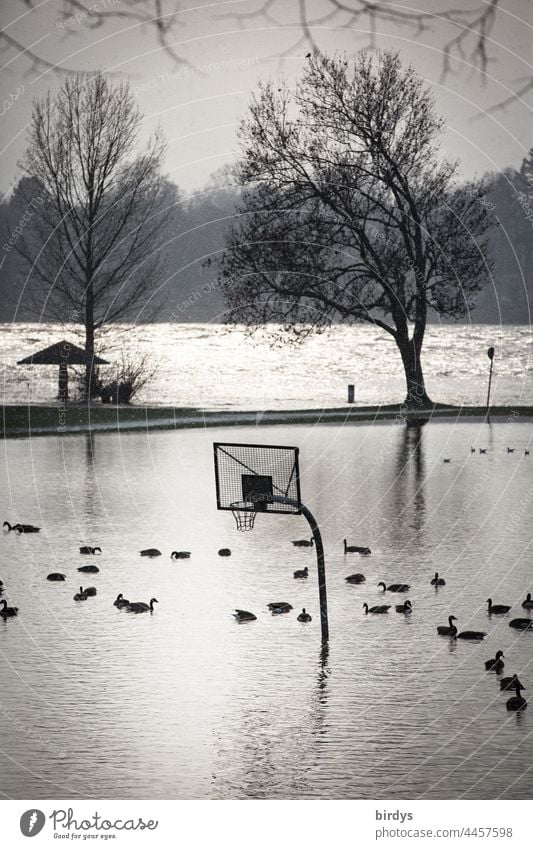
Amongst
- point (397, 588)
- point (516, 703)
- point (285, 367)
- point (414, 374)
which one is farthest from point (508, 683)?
point (285, 367)

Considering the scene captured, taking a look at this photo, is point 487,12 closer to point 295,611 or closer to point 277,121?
point 295,611

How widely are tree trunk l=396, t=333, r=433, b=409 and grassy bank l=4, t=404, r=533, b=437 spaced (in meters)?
0.39

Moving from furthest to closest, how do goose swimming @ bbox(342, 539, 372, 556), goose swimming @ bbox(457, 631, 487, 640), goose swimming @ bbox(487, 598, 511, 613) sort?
goose swimming @ bbox(342, 539, 372, 556) < goose swimming @ bbox(487, 598, 511, 613) < goose swimming @ bbox(457, 631, 487, 640)

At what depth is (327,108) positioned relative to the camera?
39000 millimetres

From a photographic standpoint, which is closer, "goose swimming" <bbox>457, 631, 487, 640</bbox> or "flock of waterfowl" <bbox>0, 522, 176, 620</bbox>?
"goose swimming" <bbox>457, 631, 487, 640</bbox>

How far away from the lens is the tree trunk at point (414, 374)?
44.6 metres

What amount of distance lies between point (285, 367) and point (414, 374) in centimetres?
2709

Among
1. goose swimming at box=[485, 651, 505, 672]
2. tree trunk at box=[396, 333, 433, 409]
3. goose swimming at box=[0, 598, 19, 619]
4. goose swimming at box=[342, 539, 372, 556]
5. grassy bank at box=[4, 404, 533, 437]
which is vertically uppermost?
tree trunk at box=[396, 333, 433, 409]

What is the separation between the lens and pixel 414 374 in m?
46.1

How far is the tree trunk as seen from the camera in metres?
44.6

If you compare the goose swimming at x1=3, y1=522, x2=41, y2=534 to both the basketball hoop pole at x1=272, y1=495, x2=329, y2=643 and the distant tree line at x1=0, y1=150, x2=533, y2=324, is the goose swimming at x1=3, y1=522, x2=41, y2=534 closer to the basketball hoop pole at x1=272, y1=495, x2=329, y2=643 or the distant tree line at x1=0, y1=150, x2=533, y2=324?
the basketball hoop pole at x1=272, y1=495, x2=329, y2=643

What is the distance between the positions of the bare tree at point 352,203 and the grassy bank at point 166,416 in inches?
75.1

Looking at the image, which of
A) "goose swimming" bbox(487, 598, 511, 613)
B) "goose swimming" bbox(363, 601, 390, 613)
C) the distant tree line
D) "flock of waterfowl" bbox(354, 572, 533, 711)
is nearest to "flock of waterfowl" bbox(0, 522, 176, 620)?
"goose swimming" bbox(363, 601, 390, 613)

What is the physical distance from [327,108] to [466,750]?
3168cm
